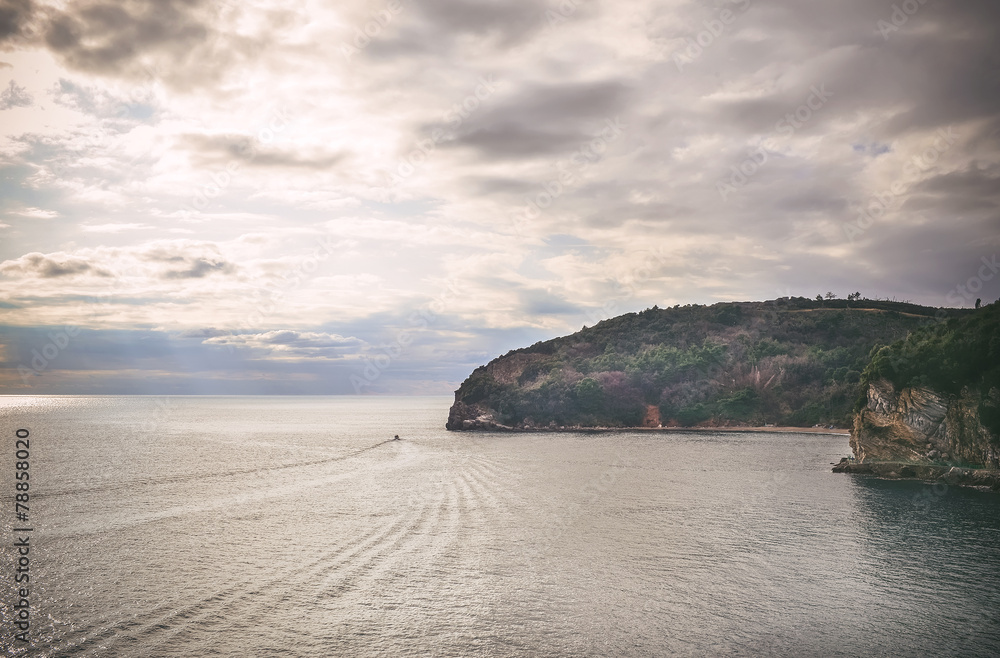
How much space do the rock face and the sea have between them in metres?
6.02

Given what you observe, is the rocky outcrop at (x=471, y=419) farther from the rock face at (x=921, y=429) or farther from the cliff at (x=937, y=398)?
the cliff at (x=937, y=398)

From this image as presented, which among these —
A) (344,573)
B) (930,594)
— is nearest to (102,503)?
(344,573)

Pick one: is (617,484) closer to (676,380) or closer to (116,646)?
(116,646)

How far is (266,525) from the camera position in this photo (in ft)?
126

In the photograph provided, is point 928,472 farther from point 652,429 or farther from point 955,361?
point 652,429

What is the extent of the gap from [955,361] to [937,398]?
4013 millimetres

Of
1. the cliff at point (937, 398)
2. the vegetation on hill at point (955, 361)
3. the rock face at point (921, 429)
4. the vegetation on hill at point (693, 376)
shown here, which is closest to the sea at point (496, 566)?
the rock face at point (921, 429)

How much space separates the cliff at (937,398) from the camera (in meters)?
54.0

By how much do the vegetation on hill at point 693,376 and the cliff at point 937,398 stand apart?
259 feet

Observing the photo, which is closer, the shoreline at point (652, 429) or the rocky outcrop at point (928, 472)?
the rocky outcrop at point (928, 472)

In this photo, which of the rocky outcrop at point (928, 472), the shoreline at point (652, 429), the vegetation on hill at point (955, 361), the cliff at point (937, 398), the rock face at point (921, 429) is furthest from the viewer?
the shoreline at point (652, 429)

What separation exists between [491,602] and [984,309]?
2509 inches

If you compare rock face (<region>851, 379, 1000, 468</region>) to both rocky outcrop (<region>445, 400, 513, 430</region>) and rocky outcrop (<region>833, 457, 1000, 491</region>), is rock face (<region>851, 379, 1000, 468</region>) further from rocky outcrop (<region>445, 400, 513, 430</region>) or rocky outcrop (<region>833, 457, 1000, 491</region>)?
rocky outcrop (<region>445, 400, 513, 430</region>)

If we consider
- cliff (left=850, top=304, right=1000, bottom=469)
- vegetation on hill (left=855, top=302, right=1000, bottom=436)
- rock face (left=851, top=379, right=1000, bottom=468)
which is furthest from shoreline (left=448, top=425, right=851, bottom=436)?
vegetation on hill (left=855, top=302, right=1000, bottom=436)
